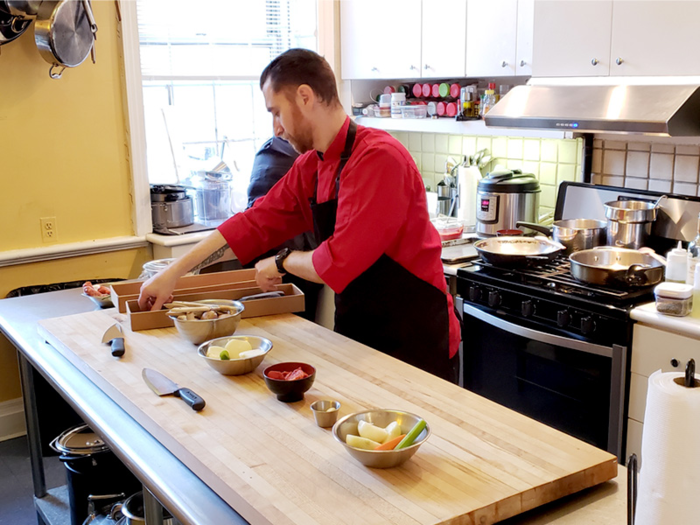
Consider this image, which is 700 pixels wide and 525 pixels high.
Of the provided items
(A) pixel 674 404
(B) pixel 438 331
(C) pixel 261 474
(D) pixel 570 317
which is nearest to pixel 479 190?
(D) pixel 570 317

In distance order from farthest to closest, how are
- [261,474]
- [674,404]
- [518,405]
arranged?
[518,405] < [261,474] < [674,404]

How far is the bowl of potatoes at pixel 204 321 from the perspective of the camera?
80.4 inches

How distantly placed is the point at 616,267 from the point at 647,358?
17.5 inches

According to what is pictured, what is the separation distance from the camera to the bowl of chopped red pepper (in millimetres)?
1646

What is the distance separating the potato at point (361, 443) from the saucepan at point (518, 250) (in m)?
1.72

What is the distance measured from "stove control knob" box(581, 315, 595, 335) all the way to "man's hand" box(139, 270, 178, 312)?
1415mm

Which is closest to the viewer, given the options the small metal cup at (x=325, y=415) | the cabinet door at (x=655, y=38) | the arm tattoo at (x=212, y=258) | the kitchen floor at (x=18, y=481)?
the small metal cup at (x=325, y=415)

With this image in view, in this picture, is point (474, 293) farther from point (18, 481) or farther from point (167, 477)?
point (18, 481)

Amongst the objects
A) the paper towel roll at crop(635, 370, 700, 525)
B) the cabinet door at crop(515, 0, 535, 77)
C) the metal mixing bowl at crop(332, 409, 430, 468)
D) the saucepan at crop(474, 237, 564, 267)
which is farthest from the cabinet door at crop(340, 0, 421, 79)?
the paper towel roll at crop(635, 370, 700, 525)

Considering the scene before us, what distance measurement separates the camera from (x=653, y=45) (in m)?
2.69

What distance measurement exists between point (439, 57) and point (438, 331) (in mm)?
1853

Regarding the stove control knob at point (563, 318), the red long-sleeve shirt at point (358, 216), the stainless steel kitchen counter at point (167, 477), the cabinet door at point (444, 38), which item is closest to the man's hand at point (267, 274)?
the red long-sleeve shirt at point (358, 216)

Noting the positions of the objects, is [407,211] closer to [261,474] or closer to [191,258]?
[191,258]

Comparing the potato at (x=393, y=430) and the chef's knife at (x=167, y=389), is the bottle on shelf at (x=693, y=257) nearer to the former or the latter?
the potato at (x=393, y=430)
